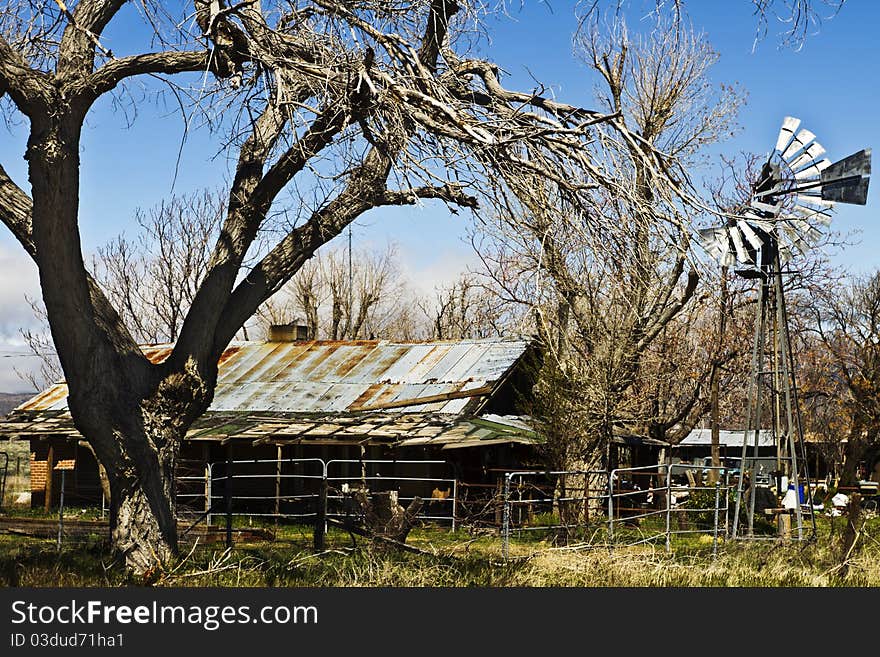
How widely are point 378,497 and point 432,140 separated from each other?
5275 millimetres

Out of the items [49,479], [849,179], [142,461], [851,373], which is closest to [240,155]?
[142,461]

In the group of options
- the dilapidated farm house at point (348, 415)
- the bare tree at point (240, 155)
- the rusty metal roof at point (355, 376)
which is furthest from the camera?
the rusty metal roof at point (355, 376)

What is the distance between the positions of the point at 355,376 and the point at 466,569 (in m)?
16.7

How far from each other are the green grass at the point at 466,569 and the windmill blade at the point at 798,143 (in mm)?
5606

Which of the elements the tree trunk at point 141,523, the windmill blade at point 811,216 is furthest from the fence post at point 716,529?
the tree trunk at point 141,523

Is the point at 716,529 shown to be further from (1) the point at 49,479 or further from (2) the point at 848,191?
(1) the point at 49,479

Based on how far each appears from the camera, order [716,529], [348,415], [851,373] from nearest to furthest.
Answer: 1. [716,529]
2. [348,415]
3. [851,373]

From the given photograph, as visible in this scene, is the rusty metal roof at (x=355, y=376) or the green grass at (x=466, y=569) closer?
the green grass at (x=466, y=569)

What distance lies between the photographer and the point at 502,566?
9.93 metres

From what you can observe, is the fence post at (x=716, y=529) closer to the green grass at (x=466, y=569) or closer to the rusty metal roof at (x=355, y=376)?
the green grass at (x=466, y=569)

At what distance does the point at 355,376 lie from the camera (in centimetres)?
2631

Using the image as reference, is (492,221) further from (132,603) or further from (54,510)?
(54,510)

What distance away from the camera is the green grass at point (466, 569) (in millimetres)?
9039

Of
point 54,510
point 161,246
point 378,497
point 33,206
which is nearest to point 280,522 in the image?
point 54,510
